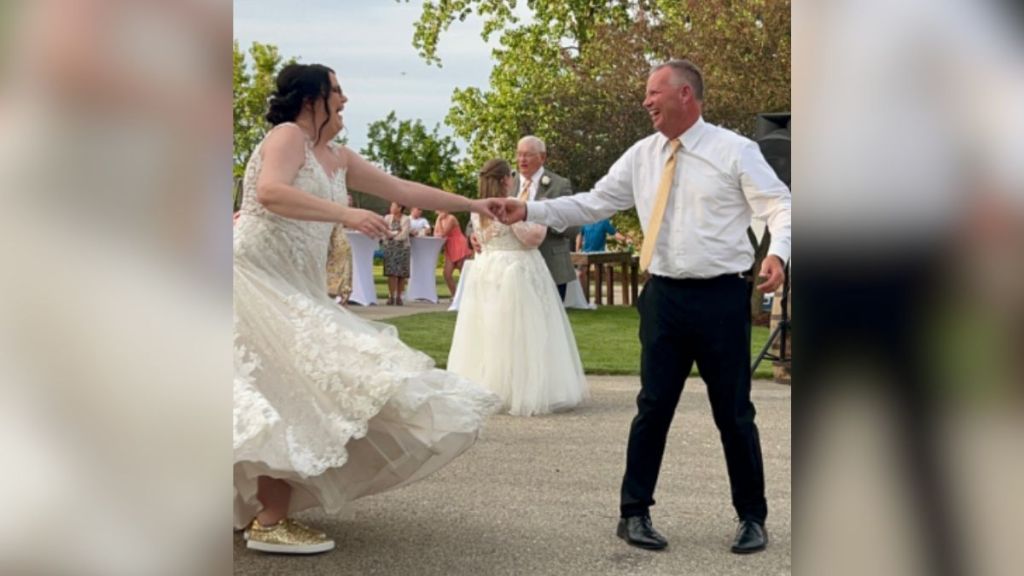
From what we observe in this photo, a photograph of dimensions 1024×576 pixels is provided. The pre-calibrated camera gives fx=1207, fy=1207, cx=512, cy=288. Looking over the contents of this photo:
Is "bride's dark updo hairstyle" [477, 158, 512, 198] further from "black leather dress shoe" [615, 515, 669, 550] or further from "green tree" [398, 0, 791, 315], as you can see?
"green tree" [398, 0, 791, 315]

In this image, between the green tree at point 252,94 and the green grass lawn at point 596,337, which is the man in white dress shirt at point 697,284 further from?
Result: the green tree at point 252,94

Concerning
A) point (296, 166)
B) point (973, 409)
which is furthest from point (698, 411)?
point (973, 409)

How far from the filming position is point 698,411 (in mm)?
9445

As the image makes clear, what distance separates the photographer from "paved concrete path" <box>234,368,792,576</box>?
5.02 meters

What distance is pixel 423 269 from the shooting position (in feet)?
78.4

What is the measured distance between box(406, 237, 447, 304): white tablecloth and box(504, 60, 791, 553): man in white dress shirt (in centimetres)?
1853

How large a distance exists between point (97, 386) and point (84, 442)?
0.20 feet

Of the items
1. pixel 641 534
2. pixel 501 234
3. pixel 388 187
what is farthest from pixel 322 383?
pixel 501 234

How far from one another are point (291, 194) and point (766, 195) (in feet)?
6.47

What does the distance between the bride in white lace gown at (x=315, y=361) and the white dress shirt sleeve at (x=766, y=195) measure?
1.39 metres

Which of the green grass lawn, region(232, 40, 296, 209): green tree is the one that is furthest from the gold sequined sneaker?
region(232, 40, 296, 209): green tree

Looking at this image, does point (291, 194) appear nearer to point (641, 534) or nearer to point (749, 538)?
point (641, 534)

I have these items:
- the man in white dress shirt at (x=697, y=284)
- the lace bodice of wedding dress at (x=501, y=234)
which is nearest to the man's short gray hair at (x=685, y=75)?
the man in white dress shirt at (x=697, y=284)

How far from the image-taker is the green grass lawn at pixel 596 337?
12719 millimetres
